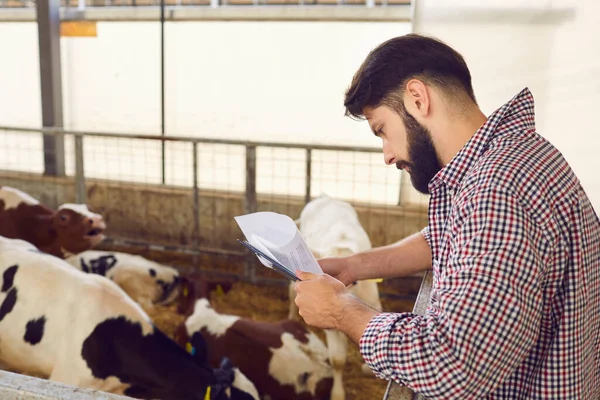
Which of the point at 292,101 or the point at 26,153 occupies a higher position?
the point at 292,101

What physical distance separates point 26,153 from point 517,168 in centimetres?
798

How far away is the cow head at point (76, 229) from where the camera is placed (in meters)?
5.22

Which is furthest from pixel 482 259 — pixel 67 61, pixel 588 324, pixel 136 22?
pixel 67 61

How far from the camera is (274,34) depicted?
7.35 meters

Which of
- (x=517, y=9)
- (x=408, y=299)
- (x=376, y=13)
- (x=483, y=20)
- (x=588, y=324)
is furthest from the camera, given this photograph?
(x=376, y=13)

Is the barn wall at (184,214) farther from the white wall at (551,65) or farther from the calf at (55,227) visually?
the white wall at (551,65)

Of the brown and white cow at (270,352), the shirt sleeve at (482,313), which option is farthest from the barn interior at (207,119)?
the shirt sleeve at (482,313)

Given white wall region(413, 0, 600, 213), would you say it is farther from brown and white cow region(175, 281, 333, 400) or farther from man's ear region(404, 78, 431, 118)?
brown and white cow region(175, 281, 333, 400)

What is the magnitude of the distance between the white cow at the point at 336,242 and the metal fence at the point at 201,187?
399 mm

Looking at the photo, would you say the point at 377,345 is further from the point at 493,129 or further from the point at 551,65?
the point at 551,65

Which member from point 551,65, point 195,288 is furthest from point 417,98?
point 195,288

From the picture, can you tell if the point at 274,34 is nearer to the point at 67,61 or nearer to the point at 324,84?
the point at 324,84

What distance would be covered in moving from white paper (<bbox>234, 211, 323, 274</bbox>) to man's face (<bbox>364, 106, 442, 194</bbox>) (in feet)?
1.14

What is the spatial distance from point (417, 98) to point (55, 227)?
177 inches
